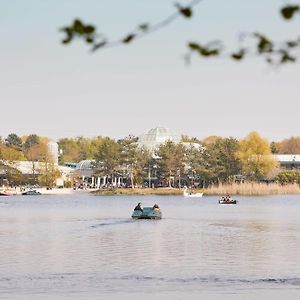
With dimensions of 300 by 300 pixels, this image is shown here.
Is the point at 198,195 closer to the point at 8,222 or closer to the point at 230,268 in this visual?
the point at 8,222

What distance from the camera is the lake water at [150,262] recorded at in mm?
34719

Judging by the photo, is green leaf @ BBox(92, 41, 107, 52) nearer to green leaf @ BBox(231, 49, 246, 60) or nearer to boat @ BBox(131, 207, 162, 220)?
green leaf @ BBox(231, 49, 246, 60)

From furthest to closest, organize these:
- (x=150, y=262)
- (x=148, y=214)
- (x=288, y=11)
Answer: (x=148, y=214) < (x=150, y=262) < (x=288, y=11)

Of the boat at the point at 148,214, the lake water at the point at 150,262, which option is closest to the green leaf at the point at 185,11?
the lake water at the point at 150,262

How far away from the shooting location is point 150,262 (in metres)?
46.8

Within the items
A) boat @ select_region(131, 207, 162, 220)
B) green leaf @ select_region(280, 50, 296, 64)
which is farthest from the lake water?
green leaf @ select_region(280, 50, 296, 64)

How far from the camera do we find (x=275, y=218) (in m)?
104

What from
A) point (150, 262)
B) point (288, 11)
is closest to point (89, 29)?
point (288, 11)

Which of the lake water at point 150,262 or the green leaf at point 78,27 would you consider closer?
the green leaf at point 78,27

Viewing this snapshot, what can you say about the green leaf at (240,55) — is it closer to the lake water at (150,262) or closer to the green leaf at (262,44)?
the green leaf at (262,44)

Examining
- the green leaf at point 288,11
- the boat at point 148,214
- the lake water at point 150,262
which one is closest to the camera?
the green leaf at point 288,11

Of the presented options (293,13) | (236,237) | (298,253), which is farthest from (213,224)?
(293,13)

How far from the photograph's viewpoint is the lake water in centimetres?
3472

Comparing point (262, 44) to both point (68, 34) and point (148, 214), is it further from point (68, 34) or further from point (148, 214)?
point (148, 214)
